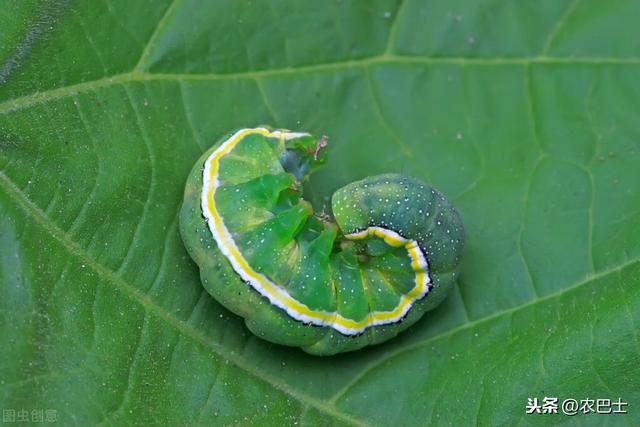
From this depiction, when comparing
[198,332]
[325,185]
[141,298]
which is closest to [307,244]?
[325,185]

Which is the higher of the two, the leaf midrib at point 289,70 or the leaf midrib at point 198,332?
the leaf midrib at point 289,70

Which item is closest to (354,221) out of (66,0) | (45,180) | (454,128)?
(454,128)

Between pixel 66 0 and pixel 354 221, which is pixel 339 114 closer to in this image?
pixel 354 221

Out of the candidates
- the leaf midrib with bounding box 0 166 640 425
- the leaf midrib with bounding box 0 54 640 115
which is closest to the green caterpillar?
the leaf midrib with bounding box 0 166 640 425

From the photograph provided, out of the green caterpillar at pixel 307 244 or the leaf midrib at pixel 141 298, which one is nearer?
the leaf midrib at pixel 141 298

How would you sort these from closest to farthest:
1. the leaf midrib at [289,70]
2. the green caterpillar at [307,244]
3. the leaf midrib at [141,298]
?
the leaf midrib at [141,298], the leaf midrib at [289,70], the green caterpillar at [307,244]

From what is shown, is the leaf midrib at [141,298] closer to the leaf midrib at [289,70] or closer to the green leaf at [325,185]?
the green leaf at [325,185]

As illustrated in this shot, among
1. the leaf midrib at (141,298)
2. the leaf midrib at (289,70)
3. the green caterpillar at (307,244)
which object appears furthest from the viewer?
the green caterpillar at (307,244)

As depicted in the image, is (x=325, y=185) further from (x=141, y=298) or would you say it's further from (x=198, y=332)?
(x=141, y=298)

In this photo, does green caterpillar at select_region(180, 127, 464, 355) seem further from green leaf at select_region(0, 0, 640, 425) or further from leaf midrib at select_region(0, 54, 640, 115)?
leaf midrib at select_region(0, 54, 640, 115)

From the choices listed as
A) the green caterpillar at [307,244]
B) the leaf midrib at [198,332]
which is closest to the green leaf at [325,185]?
the leaf midrib at [198,332]
